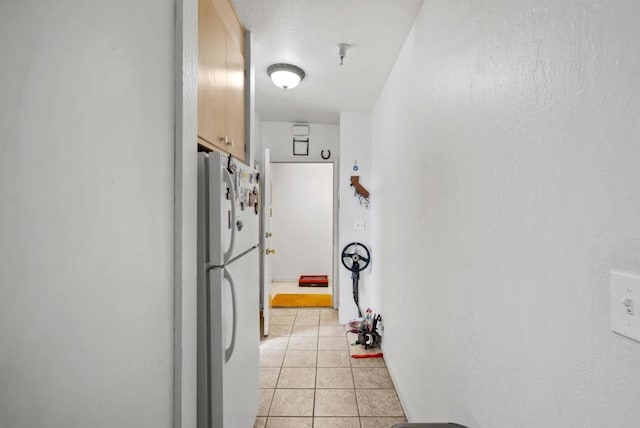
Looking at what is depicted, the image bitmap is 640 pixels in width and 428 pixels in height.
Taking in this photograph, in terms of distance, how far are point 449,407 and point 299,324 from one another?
2.77 meters

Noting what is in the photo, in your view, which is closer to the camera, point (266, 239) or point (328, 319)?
point (266, 239)

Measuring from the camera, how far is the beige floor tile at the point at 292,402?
232 centimetres

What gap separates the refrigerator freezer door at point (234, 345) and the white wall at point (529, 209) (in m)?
0.98

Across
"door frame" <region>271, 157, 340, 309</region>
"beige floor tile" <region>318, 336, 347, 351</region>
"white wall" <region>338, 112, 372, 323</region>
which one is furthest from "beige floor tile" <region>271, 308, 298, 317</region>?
"beige floor tile" <region>318, 336, 347, 351</region>

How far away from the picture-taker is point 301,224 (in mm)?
6352

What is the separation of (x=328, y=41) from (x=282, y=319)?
127 inches

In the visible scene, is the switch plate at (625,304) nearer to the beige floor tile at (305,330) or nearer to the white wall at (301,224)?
the beige floor tile at (305,330)

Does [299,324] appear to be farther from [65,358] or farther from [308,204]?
[65,358]

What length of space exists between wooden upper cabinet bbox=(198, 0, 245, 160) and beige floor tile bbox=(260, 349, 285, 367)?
1875mm

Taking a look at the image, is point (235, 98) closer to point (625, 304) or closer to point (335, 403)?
point (625, 304)

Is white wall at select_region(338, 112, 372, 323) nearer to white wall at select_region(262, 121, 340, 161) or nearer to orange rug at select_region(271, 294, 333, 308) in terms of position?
white wall at select_region(262, 121, 340, 161)

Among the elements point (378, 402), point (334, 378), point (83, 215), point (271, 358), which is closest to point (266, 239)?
point (271, 358)

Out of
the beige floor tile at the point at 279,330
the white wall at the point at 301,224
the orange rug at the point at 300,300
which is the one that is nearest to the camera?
the beige floor tile at the point at 279,330

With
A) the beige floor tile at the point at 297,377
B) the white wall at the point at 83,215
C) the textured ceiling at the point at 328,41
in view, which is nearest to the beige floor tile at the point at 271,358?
the beige floor tile at the point at 297,377
